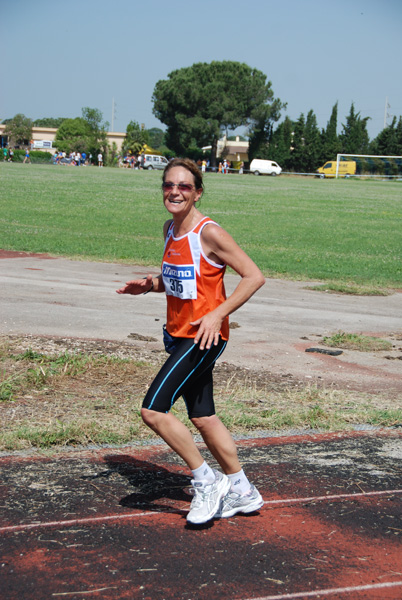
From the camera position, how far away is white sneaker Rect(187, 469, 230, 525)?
3.98 metres

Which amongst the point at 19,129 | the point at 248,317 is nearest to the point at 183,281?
the point at 248,317

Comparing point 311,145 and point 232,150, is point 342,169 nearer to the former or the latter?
point 311,145

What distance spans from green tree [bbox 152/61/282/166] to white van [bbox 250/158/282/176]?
8032mm

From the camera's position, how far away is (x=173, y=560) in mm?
3611

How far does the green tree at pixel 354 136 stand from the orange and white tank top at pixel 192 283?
94.5m

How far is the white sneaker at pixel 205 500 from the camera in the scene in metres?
3.98

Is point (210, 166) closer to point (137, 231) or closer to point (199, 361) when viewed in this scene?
point (137, 231)

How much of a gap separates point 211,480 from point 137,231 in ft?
58.7

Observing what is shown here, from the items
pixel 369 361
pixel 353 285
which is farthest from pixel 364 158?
pixel 369 361

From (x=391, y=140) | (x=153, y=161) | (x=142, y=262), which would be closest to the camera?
(x=142, y=262)

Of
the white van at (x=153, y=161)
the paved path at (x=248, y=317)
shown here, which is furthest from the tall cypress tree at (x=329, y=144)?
the paved path at (x=248, y=317)

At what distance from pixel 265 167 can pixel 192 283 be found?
82.8 metres

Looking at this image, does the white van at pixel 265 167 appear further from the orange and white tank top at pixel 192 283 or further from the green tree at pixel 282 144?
the orange and white tank top at pixel 192 283

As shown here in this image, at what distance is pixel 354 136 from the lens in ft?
319
